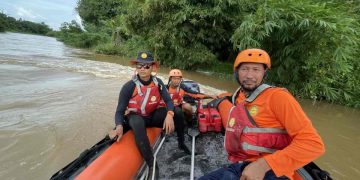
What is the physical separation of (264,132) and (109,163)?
117 centimetres

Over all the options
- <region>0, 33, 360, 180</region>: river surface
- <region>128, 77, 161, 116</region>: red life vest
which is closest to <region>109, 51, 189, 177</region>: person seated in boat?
<region>128, 77, 161, 116</region>: red life vest

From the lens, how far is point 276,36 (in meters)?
7.27

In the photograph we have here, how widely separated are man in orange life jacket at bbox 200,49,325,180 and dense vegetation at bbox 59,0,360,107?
5045 mm

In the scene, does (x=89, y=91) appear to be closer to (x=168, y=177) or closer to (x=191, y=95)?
(x=191, y=95)

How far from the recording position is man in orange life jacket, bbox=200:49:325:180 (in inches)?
56.3

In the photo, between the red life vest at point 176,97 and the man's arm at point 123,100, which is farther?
the red life vest at point 176,97

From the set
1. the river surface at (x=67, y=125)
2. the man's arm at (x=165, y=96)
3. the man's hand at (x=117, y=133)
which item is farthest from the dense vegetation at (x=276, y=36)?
the man's hand at (x=117, y=133)

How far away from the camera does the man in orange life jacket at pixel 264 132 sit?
143 centimetres

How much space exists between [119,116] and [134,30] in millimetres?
10163

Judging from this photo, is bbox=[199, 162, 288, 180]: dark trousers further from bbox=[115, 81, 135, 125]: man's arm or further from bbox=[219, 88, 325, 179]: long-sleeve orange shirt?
bbox=[115, 81, 135, 125]: man's arm

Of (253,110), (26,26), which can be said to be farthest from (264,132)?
(26,26)

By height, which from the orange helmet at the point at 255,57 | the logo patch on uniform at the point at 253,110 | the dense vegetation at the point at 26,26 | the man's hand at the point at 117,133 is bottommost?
the man's hand at the point at 117,133

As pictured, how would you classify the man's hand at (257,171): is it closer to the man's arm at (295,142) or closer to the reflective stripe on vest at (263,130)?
the man's arm at (295,142)

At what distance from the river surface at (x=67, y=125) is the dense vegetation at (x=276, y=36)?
0.75 meters
